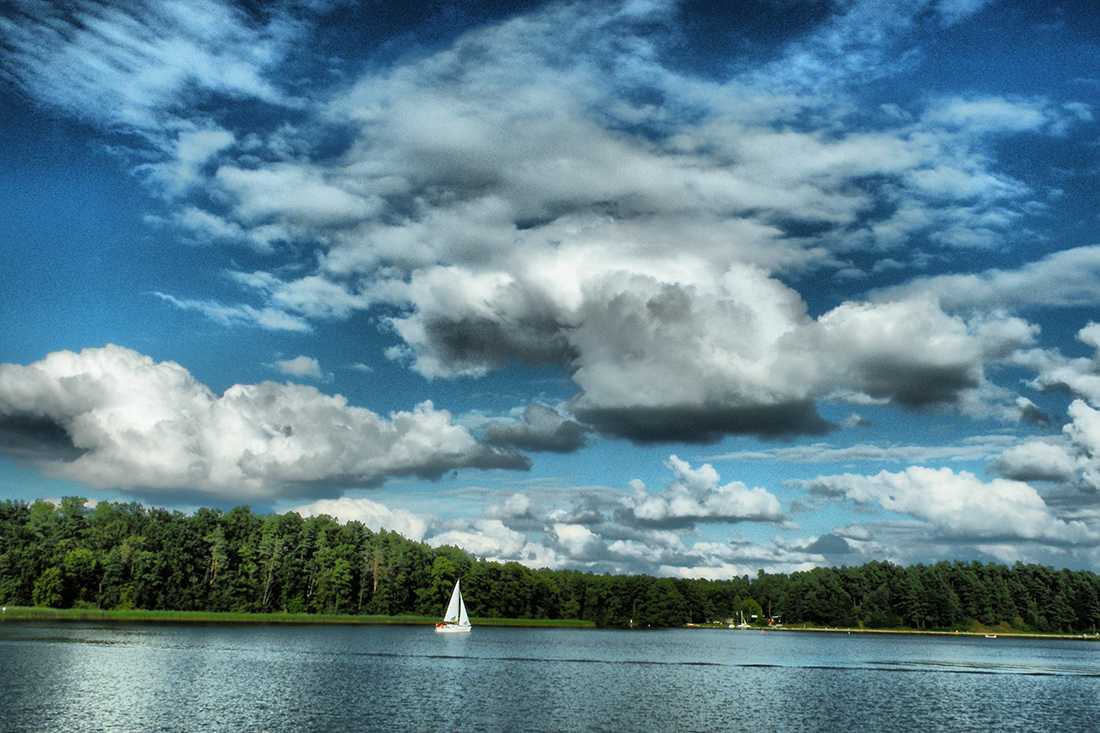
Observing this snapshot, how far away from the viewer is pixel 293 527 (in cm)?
18688

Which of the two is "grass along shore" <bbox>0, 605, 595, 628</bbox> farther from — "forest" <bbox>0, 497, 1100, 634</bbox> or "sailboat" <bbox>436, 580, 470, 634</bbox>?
"sailboat" <bbox>436, 580, 470, 634</bbox>

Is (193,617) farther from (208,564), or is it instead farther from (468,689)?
(468,689)

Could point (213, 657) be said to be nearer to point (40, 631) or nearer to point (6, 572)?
point (40, 631)

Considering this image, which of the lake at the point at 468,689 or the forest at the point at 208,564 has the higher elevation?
the forest at the point at 208,564

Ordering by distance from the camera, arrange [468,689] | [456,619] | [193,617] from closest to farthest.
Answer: [468,689] < [193,617] < [456,619]

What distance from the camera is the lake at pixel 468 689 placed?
52062 millimetres

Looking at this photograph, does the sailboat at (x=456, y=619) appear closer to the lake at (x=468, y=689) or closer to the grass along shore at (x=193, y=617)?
the grass along shore at (x=193, y=617)

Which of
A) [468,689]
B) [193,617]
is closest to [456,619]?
[193,617]

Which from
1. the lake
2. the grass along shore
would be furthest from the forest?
the lake

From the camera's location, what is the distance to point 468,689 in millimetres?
69688

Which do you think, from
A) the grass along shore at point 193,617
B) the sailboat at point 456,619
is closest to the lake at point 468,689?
the grass along shore at point 193,617

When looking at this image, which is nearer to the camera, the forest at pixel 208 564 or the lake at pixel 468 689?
the lake at pixel 468 689

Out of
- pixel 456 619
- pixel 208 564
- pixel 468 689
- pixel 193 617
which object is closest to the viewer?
pixel 468 689

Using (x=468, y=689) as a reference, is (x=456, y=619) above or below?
below
